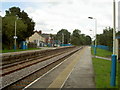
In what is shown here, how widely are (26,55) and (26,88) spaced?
2106cm

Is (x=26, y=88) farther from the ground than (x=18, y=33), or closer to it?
closer to it

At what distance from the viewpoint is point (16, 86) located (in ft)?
31.6

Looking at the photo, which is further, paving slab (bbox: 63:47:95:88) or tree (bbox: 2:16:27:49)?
tree (bbox: 2:16:27:49)

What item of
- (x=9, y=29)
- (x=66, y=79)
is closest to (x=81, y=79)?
(x=66, y=79)

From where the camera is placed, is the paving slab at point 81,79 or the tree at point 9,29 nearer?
the paving slab at point 81,79

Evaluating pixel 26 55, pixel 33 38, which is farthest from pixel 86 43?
pixel 26 55

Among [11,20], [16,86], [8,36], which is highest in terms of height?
[11,20]

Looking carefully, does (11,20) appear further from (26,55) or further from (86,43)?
(86,43)

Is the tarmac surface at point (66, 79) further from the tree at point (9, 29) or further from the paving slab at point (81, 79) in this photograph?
the tree at point (9, 29)

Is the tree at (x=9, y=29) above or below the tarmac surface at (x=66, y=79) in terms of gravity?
above

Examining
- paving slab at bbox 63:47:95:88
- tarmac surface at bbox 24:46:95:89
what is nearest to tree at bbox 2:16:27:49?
tarmac surface at bbox 24:46:95:89

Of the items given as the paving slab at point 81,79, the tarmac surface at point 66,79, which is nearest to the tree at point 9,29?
the tarmac surface at point 66,79

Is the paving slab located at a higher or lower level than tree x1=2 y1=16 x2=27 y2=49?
lower

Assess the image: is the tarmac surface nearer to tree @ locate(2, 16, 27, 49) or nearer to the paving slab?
the paving slab
